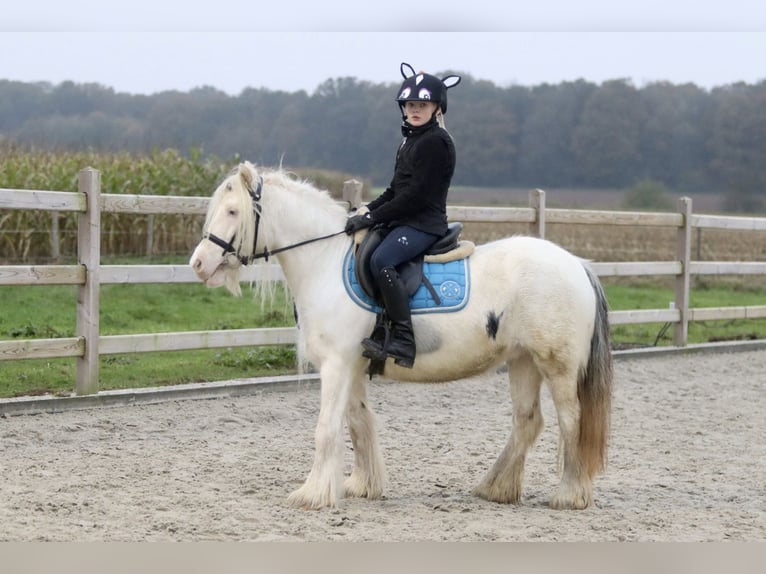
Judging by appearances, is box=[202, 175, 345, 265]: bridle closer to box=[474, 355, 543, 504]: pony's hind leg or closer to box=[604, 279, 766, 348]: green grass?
box=[474, 355, 543, 504]: pony's hind leg

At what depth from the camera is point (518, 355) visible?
210 inches

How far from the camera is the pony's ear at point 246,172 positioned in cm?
511

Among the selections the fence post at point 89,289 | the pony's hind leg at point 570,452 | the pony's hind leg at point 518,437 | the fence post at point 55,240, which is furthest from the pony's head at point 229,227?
the fence post at point 55,240

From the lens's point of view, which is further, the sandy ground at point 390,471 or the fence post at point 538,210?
the fence post at point 538,210

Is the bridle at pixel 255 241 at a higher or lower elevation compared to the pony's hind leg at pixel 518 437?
higher

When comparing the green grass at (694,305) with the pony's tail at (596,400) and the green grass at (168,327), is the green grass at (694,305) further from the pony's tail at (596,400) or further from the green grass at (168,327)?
the pony's tail at (596,400)

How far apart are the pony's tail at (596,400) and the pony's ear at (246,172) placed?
197 centimetres

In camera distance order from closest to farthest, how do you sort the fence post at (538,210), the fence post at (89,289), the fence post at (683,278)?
1. the fence post at (89,289)
2. the fence post at (538,210)
3. the fence post at (683,278)

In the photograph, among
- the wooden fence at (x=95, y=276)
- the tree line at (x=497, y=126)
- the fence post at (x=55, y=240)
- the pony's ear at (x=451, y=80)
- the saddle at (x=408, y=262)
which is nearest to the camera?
the saddle at (x=408, y=262)

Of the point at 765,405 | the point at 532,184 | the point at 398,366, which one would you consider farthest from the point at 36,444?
the point at 532,184

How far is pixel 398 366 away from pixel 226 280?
3.44 feet

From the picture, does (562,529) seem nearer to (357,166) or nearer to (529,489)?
(529,489)

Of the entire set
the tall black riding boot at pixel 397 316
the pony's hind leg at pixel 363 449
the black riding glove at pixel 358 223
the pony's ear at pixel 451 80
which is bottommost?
the pony's hind leg at pixel 363 449

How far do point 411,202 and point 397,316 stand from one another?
61 centimetres
